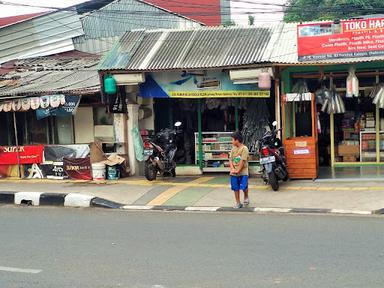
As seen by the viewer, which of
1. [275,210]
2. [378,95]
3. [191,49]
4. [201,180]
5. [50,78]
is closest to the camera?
[275,210]

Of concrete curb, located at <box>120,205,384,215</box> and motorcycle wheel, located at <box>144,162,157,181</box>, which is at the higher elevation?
motorcycle wheel, located at <box>144,162,157,181</box>

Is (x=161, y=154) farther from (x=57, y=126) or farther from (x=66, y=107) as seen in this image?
(x=57, y=126)

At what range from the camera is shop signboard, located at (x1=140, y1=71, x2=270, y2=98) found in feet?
43.5

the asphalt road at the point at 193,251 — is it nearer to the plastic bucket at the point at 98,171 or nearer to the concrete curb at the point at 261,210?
the concrete curb at the point at 261,210

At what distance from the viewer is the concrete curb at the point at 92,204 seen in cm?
968

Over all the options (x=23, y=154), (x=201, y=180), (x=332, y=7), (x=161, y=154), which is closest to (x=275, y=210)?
(x=201, y=180)

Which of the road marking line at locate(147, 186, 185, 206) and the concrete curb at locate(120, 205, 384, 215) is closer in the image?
the concrete curb at locate(120, 205, 384, 215)

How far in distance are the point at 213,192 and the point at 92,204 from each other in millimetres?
2733

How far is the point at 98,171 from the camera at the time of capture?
14.1 meters

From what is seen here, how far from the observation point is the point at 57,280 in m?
5.86

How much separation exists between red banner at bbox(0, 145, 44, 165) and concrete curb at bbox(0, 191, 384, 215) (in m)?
2.39

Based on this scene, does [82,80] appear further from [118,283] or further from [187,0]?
[187,0]

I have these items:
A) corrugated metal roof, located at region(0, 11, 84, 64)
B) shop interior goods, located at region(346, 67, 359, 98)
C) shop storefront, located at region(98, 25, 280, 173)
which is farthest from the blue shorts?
corrugated metal roof, located at region(0, 11, 84, 64)

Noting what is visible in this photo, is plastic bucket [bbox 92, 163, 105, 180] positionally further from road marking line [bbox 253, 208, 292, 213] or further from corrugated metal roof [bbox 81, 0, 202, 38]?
corrugated metal roof [bbox 81, 0, 202, 38]
